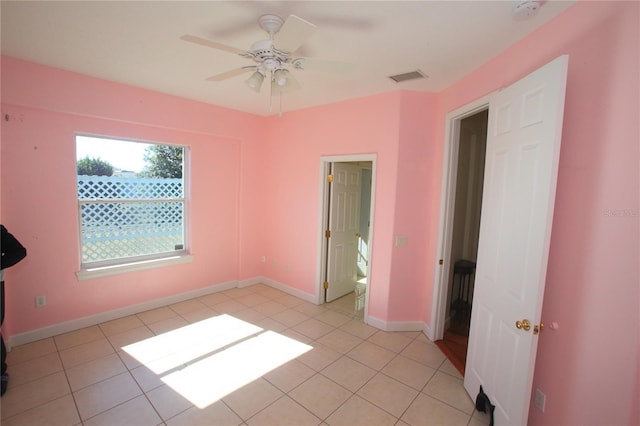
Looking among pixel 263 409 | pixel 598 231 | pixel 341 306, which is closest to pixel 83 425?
pixel 263 409

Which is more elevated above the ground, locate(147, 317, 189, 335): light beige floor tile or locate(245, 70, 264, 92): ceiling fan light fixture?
locate(245, 70, 264, 92): ceiling fan light fixture

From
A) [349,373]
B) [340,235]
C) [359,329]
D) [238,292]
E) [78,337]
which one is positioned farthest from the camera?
[238,292]

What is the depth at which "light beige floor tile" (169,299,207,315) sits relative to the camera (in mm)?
3689

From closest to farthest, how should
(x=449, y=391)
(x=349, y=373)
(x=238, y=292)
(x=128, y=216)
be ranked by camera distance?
1. (x=449, y=391)
2. (x=349, y=373)
3. (x=128, y=216)
4. (x=238, y=292)

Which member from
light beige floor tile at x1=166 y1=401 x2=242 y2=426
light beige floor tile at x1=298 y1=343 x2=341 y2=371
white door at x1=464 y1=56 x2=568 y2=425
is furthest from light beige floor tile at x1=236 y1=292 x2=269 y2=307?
white door at x1=464 y1=56 x2=568 y2=425

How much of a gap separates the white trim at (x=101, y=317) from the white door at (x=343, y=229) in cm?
174

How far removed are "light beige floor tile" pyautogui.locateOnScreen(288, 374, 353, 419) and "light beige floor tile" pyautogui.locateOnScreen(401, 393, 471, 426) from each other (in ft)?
1.56

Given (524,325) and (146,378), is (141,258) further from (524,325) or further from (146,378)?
(524,325)

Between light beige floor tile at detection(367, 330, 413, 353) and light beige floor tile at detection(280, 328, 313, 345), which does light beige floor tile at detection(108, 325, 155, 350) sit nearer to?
light beige floor tile at detection(280, 328, 313, 345)

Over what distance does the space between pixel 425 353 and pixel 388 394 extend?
79cm

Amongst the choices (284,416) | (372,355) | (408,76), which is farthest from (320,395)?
(408,76)

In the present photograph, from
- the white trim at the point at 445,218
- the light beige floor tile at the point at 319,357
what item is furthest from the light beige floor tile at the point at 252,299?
the white trim at the point at 445,218

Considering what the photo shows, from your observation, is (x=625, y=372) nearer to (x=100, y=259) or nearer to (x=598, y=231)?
(x=598, y=231)

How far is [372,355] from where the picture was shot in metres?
2.84
